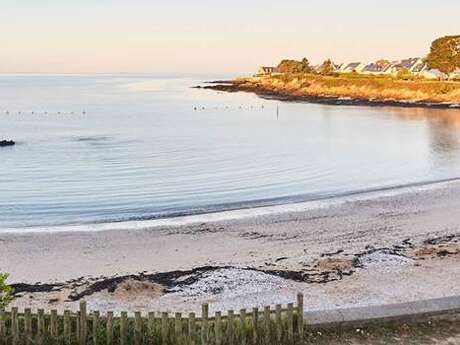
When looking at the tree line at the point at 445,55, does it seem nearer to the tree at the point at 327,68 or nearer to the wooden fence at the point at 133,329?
the tree at the point at 327,68

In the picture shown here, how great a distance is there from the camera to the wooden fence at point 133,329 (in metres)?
10.0

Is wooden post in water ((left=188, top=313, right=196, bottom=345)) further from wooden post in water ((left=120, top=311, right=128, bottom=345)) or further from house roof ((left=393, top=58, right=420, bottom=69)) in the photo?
house roof ((left=393, top=58, right=420, bottom=69))

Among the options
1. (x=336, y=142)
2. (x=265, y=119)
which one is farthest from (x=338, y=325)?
(x=265, y=119)

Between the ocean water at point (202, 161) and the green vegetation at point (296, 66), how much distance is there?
3764 inches

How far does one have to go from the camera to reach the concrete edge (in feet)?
35.7

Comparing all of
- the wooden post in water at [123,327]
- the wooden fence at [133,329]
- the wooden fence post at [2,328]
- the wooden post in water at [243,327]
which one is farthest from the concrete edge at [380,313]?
the wooden fence post at [2,328]

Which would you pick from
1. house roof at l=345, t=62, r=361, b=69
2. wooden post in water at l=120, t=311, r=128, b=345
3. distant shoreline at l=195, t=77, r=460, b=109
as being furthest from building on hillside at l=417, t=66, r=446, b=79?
wooden post in water at l=120, t=311, r=128, b=345

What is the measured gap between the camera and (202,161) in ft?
136

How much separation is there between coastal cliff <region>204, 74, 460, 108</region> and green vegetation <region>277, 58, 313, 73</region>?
30.9 meters

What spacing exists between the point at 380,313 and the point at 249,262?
697 cm

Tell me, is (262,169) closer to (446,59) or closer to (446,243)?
(446,243)

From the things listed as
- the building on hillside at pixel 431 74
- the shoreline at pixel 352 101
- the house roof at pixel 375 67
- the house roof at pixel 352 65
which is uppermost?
the house roof at pixel 352 65

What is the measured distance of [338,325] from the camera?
10875 mm

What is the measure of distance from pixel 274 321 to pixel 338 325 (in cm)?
124
